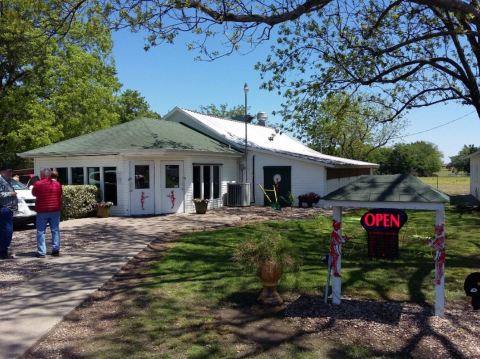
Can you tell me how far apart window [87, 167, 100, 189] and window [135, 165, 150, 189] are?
162cm

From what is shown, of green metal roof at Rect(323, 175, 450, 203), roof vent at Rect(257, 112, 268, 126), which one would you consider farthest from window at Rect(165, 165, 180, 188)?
roof vent at Rect(257, 112, 268, 126)

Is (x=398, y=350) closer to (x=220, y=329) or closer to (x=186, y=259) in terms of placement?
(x=220, y=329)

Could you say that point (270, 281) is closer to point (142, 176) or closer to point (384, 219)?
point (384, 219)

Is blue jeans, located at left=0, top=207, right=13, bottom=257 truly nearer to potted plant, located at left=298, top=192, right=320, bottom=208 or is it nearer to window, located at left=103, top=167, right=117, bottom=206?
window, located at left=103, top=167, right=117, bottom=206

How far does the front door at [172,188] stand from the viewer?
19062 mm

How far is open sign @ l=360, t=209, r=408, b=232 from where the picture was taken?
8055mm

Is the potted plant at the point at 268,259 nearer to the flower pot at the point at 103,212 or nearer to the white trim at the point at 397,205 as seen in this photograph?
the white trim at the point at 397,205

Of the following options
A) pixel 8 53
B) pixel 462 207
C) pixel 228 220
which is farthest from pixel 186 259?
pixel 8 53

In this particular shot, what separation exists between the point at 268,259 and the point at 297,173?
55.3 ft

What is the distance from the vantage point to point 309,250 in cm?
1089

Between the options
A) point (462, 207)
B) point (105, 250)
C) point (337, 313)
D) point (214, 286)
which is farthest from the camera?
point (462, 207)

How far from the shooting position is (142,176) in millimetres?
18656

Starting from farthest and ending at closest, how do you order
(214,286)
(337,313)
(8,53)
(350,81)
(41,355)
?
(8,53) → (350,81) → (214,286) → (337,313) → (41,355)

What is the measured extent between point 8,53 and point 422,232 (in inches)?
1038
